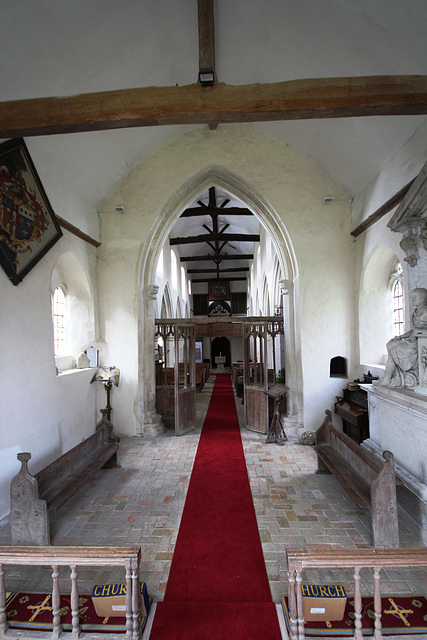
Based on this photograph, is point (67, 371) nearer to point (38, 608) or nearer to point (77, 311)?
point (77, 311)

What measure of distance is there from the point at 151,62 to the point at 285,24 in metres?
2.03

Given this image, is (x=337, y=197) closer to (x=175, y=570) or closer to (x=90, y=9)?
(x=90, y=9)

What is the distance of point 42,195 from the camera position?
16.4 feet

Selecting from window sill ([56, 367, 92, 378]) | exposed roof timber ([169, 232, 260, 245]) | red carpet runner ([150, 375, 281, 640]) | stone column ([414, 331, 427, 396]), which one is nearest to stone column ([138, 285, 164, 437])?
window sill ([56, 367, 92, 378])

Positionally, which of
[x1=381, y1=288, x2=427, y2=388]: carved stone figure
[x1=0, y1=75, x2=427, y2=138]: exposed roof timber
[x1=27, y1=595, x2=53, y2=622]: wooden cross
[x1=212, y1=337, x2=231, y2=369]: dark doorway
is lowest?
[x1=27, y1=595, x2=53, y2=622]: wooden cross

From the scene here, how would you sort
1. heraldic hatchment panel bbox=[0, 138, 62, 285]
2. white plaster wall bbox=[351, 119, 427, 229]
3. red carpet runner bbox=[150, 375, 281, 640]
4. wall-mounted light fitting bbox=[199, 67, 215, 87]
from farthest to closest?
white plaster wall bbox=[351, 119, 427, 229]
heraldic hatchment panel bbox=[0, 138, 62, 285]
wall-mounted light fitting bbox=[199, 67, 215, 87]
red carpet runner bbox=[150, 375, 281, 640]

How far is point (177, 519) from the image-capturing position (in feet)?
12.8

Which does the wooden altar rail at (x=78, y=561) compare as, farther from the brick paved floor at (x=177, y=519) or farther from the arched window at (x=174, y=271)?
the arched window at (x=174, y=271)

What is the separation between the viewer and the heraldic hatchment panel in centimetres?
424

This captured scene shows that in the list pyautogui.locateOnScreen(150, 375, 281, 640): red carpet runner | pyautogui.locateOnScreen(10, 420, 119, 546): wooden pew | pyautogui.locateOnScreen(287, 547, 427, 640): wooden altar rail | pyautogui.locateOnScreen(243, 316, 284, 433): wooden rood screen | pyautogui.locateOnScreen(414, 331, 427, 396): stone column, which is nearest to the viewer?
pyautogui.locateOnScreen(287, 547, 427, 640): wooden altar rail

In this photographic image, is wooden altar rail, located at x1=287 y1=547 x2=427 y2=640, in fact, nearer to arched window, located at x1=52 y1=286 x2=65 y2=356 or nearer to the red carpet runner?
the red carpet runner

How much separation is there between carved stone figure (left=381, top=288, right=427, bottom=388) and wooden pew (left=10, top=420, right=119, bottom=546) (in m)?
3.95

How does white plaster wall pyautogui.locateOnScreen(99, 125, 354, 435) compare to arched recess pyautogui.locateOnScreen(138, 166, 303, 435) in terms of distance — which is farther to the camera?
arched recess pyautogui.locateOnScreen(138, 166, 303, 435)

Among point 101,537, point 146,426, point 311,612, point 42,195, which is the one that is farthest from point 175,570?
point 42,195
